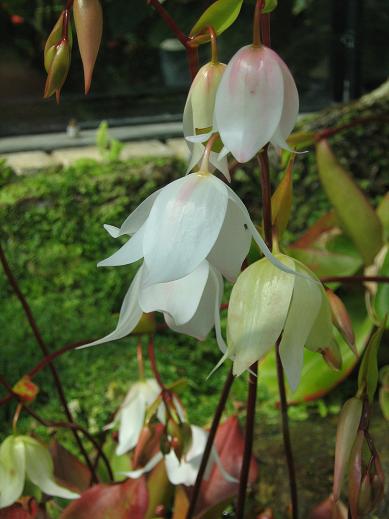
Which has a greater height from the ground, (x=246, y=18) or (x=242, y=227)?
(x=242, y=227)

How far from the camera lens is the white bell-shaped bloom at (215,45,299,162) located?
0.48 meters

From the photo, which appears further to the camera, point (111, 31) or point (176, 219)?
point (111, 31)

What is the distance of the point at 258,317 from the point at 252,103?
15 cm

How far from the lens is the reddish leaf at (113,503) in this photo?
2.78ft

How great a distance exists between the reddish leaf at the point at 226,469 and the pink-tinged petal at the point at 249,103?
58 centimetres

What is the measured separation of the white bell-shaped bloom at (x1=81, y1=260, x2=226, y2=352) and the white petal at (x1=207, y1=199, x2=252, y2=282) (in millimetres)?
12

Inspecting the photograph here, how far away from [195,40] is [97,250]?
4.80ft

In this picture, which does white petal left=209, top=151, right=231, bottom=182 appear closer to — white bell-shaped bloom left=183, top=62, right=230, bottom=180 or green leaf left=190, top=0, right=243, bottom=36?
white bell-shaped bloom left=183, top=62, right=230, bottom=180

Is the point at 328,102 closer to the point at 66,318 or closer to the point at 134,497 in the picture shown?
the point at 66,318

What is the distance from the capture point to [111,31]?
2.77 m

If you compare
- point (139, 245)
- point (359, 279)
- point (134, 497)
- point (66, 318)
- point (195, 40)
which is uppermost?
point (195, 40)

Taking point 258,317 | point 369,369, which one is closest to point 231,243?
point 258,317

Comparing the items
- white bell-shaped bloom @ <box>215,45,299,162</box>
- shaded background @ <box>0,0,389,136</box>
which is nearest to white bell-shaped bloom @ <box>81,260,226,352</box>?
white bell-shaped bloom @ <box>215,45,299,162</box>

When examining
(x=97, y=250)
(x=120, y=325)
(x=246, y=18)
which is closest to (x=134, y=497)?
(x=120, y=325)
